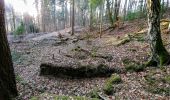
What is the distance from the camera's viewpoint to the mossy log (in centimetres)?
1178

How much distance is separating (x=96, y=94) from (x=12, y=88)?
3.10m

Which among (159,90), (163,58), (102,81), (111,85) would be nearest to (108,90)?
(111,85)

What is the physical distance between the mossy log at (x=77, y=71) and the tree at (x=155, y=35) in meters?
2.16

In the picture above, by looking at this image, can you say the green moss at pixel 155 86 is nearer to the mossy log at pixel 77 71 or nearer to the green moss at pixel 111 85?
the green moss at pixel 111 85

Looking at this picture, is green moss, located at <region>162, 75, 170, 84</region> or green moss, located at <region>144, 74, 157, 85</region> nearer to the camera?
green moss, located at <region>162, 75, 170, 84</region>

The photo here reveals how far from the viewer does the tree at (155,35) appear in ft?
34.4

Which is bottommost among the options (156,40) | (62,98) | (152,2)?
(62,98)

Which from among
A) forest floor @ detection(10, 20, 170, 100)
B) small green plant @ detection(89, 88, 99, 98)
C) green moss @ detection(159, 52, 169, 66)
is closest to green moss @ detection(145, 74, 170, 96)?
forest floor @ detection(10, 20, 170, 100)

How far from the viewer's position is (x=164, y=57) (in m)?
10.8

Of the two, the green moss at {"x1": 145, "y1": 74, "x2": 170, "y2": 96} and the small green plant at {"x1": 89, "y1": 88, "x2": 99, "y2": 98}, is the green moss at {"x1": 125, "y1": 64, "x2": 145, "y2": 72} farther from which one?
the small green plant at {"x1": 89, "y1": 88, "x2": 99, "y2": 98}

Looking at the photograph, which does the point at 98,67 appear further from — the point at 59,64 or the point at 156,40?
the point at 156,40

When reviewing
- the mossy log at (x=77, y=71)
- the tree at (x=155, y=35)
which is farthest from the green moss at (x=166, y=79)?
the mossy log at (x=77, y=71)

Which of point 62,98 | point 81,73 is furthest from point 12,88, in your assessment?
point 81,73

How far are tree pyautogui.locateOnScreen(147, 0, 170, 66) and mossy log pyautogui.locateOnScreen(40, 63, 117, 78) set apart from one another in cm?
216
